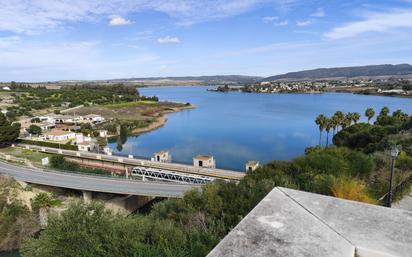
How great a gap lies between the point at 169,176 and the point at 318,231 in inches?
1066

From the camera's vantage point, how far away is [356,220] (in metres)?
3.98

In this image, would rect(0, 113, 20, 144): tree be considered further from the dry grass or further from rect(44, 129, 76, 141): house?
the dry grass

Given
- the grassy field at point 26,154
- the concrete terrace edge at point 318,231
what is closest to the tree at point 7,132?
the grassy field at point 26,154

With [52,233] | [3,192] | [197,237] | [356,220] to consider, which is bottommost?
[3,192]

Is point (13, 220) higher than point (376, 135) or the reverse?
the reverse

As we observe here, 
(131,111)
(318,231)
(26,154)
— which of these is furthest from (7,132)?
(318,231)

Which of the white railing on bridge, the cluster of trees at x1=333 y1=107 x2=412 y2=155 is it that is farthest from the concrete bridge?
the cluster of trees at x1=333 y1=107 x2=412 y2=155

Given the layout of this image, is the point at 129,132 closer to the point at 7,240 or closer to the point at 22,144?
the point at 22,144

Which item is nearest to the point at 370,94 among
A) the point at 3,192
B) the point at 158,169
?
the point at 158,169

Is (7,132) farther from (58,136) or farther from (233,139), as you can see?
(233,139)

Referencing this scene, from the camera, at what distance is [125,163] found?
115ft

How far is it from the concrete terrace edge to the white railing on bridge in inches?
879

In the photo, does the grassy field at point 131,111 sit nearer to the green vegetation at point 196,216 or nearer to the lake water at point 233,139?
the lake water at point 233,139

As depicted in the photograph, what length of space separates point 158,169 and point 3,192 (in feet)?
43.4
